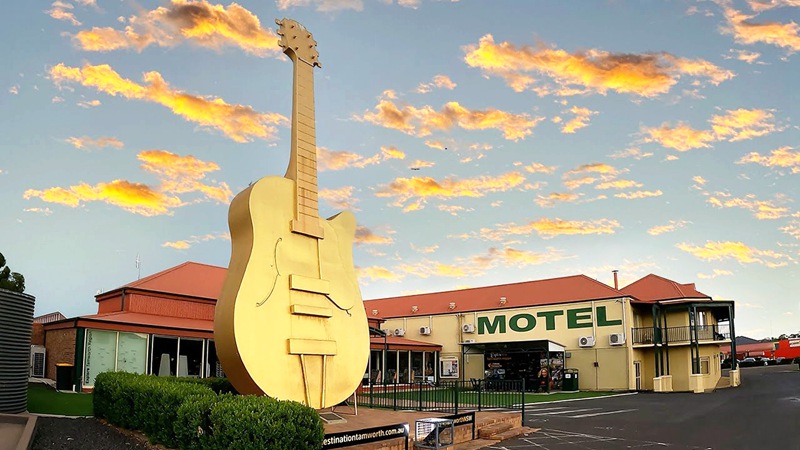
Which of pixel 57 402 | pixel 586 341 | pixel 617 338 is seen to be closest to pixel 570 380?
pixel 586 341

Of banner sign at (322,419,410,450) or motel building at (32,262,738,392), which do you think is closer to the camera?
banner sign at (322,419,410,450)

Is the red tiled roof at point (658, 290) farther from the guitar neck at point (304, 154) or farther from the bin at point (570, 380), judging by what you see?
the guitar neck at point (304, 154)

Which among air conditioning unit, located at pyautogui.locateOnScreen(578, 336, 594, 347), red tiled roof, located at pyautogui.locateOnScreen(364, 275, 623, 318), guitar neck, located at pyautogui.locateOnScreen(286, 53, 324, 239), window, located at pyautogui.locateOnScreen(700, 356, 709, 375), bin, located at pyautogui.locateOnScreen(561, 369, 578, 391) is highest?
guitar neck, located at pyautogui.locateOnScreen(286, 53, 324, 239)

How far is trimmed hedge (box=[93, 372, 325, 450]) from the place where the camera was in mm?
8961

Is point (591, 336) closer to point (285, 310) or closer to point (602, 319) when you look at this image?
point (602, 319)

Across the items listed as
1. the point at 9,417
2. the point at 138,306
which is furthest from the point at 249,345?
the point at 138,306

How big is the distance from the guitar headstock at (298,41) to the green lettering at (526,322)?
25550 millimetres

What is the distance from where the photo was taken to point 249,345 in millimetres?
11656

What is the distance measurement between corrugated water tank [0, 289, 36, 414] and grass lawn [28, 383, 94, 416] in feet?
2.43

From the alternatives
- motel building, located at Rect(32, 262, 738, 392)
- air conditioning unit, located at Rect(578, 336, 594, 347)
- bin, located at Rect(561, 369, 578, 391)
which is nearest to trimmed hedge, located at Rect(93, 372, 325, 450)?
motel building, located at Rect(32, 262, 738, 392)

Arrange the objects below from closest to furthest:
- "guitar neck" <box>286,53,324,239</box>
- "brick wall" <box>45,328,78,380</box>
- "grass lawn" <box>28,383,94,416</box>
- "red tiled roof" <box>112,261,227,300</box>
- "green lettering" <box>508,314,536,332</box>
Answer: "guitar neck" <box>286,53,324,239</box> → "grass lawn" <box>28,383,94,416</box> → "brick wall" <box>45,328,78,380</box> → "red tiled roof" <box>112,261,227,300</box> → "green lettering" <box>508,314,536,332</box>

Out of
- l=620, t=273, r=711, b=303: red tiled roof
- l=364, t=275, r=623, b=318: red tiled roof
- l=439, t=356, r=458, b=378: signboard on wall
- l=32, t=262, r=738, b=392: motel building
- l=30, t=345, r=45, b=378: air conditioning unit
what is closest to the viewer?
l=30, t=345, r=45, b=378: air conditioning unit

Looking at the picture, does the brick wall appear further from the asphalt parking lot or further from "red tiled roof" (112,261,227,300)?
the asphalt parking lot

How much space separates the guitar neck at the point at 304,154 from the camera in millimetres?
13641
